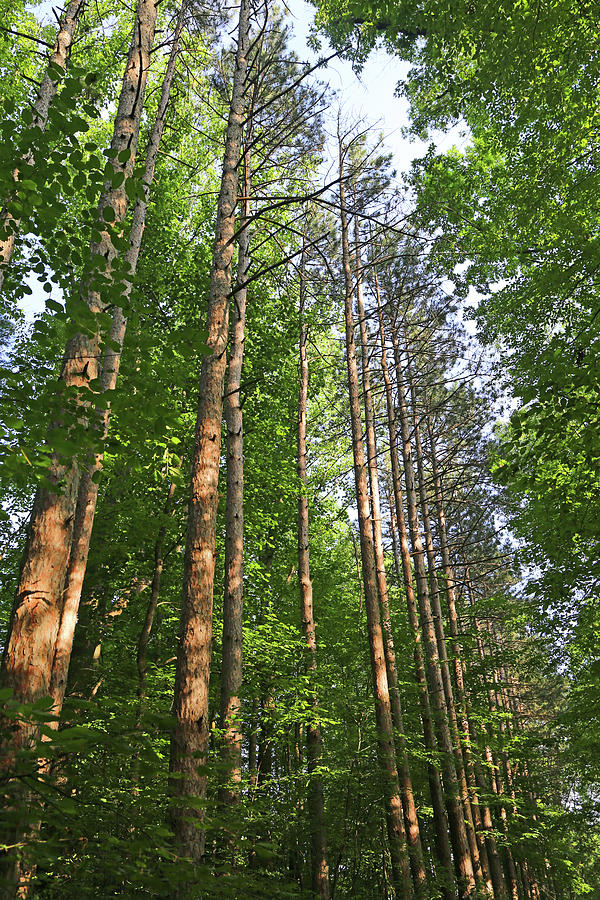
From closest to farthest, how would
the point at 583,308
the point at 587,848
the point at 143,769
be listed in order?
1. the point at 143,769
2. the point at 583,308
3. the point at 587,848

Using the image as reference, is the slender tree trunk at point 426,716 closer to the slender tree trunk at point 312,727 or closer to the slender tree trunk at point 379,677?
the slender tree trunk at point 379,677

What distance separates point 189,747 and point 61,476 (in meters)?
2.11

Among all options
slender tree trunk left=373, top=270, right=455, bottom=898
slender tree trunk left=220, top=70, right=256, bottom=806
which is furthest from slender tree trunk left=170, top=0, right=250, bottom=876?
slender tree trunk left=373, top=270, right=455, bottom=898

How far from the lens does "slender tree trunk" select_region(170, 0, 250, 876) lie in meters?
3.74

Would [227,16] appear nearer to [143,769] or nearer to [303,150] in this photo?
[303,150]

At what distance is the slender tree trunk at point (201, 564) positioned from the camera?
374cm

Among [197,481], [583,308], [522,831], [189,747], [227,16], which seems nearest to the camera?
[189,747]

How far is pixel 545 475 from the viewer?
42.4 ft

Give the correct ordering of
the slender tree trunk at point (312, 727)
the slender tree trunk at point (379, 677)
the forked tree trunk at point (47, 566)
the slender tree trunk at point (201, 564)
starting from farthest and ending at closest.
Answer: the slender tree trunk at point (379, 677) < the slender tree trunk at point (312, 727) < the slender tree trunk at point (201, 564) < the forked tree trunk at point (47, 566)

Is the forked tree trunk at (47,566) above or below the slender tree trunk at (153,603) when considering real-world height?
below

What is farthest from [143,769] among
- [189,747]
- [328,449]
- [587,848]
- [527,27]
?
[587,848]

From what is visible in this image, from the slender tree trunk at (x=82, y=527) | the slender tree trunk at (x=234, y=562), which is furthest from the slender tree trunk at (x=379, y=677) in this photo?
the slender tree trunk at (x=82, y=527)

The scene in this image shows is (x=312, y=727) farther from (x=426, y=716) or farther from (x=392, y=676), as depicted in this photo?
(x=426, y=716)

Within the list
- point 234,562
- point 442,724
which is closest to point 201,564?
point 234,562
